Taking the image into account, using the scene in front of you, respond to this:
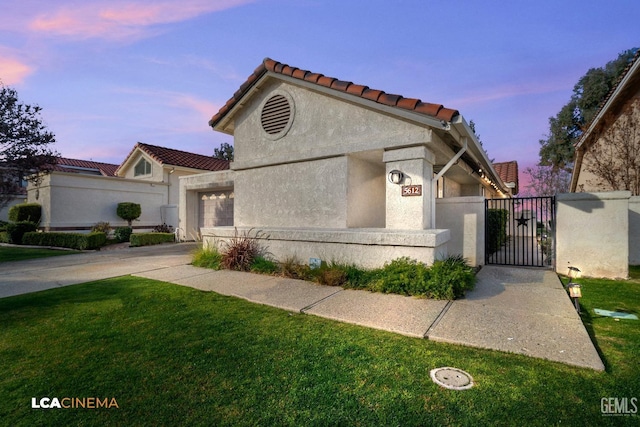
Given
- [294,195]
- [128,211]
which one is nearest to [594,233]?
[294,195]

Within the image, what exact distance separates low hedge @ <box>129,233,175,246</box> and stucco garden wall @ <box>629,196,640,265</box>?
1859cm

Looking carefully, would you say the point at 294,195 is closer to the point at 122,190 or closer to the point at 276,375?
the point at 276,375

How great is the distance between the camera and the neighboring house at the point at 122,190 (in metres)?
16.4

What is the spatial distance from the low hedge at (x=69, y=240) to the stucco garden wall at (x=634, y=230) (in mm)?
20016

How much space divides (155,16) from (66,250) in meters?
11.5

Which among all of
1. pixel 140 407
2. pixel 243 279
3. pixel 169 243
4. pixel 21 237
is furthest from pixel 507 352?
pixel 21 237

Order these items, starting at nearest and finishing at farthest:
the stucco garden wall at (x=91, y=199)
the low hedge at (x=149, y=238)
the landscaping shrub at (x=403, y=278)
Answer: the landscaping shrub at (x=403, y=278), the low hedge at (x=149, y=238), the stucco garden wall at (x=91, y=199)

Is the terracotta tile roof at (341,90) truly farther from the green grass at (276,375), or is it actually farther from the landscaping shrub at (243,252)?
the green grass at (276,375)

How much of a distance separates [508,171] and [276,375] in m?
22.7

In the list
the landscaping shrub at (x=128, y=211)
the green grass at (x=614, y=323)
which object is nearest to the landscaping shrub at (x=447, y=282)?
the green grass at (x=614, y=323)

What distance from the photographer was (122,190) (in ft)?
61.0

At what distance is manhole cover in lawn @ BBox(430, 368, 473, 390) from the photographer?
8.76 feet

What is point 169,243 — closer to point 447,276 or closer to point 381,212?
point 381,212

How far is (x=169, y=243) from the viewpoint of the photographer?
15.5 m
